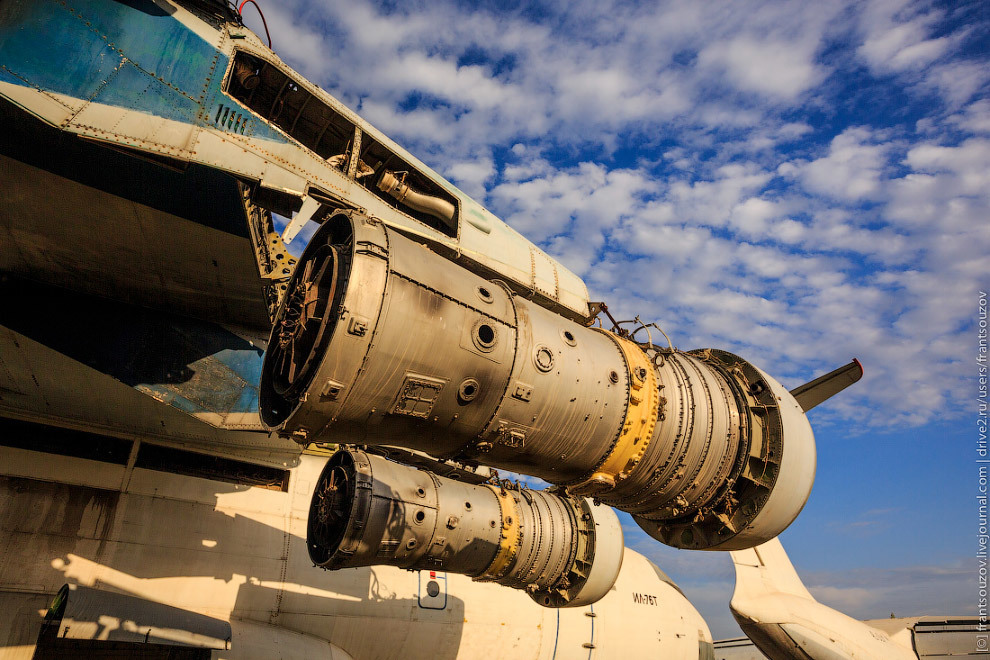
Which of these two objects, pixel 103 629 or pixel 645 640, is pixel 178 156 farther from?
pixel 645 640

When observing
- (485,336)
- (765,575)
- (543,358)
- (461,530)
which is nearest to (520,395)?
(543,358)

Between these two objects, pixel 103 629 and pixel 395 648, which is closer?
pixel 103 629

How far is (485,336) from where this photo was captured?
439 centimetres

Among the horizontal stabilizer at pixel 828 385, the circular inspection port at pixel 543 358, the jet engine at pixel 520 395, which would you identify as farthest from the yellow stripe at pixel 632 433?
the horizontal stabilizer at pixel 828 385

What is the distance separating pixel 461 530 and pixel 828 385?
5.60m

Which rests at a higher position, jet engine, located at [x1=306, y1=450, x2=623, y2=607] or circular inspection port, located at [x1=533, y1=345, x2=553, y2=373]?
circular inspection port, located at [x1=533, y1=345, x2=553, y2=373]

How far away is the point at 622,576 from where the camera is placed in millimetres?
14656

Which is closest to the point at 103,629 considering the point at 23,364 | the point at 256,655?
the point at 256,655

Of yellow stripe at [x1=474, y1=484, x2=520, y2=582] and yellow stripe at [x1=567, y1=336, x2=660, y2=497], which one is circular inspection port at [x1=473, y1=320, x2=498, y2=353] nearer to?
yellow stripe at [x1=567, y1=336, x2=660, y2=497]

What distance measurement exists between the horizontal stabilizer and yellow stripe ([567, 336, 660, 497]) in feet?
11.6

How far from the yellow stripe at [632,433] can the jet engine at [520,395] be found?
0.5 inches

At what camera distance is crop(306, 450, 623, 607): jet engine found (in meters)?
7.08

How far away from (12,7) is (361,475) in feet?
21.3

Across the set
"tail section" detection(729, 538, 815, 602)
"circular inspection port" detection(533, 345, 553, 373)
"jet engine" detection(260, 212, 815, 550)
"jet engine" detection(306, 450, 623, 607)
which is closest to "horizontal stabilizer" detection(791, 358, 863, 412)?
"jet engine" detection(260, 212, 815, 550)
